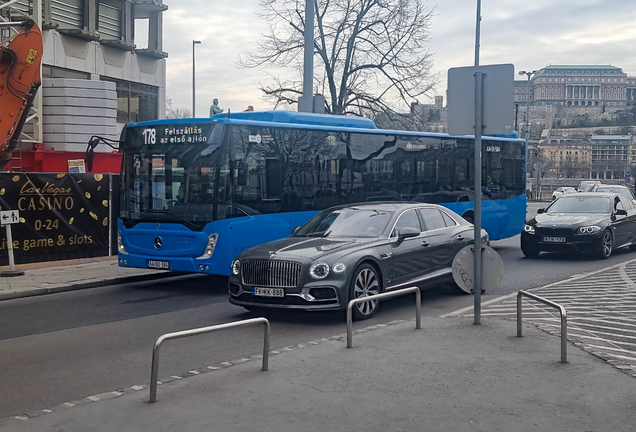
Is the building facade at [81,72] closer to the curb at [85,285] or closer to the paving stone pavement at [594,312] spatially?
the curb at [85,285]

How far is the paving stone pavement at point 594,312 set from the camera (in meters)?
7.83

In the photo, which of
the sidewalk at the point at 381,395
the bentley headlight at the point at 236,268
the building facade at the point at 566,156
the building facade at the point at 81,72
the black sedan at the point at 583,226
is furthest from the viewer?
the building facade at the point at 566,156

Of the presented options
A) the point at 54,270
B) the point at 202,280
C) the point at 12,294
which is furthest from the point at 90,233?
the point at 12,294

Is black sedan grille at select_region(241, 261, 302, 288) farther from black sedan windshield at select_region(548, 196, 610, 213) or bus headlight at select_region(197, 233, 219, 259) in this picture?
black sedan windshield at select_region(548, 196, 610, 213)

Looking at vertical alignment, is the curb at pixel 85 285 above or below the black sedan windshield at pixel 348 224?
below

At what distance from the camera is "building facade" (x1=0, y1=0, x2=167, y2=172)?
25.2 m

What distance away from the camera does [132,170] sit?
44.4 feet

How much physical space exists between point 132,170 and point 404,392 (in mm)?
8786

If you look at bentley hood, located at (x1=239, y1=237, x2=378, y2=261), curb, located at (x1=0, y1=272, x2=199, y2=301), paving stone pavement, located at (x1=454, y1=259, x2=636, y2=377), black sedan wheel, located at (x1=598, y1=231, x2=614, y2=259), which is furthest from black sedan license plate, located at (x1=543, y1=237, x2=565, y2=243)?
bentley hood, located at (x1=239, y1=237, x2=378, y2=261)

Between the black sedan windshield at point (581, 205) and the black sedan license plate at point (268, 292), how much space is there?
11609 mm

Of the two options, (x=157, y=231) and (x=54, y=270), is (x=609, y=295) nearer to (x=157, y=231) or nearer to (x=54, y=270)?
(x=157, y=231)

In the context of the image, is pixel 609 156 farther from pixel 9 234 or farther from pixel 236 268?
pixel 236 268

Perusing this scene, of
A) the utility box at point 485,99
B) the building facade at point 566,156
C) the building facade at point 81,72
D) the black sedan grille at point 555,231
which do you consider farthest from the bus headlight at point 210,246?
the building facade at point 566,156

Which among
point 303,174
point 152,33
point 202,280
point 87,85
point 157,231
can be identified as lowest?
point 202,280
